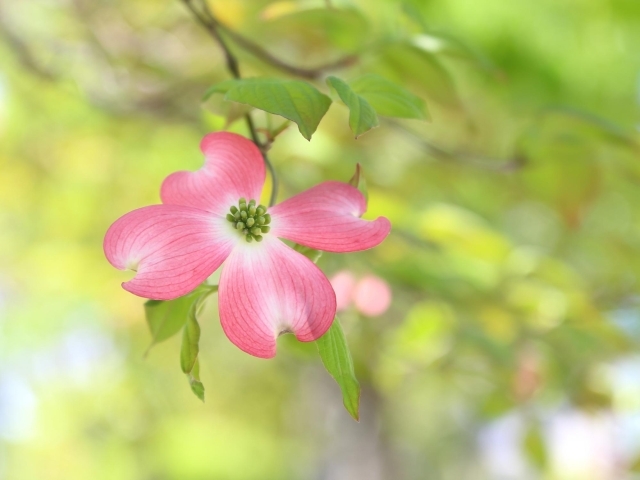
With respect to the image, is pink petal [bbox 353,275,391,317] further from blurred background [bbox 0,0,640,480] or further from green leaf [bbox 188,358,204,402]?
green leaf [bbox 188,358,204,402]

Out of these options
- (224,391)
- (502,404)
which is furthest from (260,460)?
(502,404)

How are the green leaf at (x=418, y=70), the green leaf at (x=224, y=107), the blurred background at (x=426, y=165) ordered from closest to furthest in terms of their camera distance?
the green leaf at (x=224, y=107) < the green leaf at (x=418, y=70) < the blurred background at (x=426, y=165)

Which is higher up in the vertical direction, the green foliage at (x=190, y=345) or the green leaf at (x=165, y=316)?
the green foliage at (x=190, y=345)

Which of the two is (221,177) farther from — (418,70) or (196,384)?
(418,70)

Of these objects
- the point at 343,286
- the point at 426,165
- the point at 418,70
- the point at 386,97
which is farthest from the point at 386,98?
the point at 426,165

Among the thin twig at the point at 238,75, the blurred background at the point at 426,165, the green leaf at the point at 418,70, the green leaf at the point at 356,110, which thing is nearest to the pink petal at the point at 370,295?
the blurred background at the point at 426,165

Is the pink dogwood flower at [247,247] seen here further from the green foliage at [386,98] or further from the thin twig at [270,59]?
the thin twig at [270,59]

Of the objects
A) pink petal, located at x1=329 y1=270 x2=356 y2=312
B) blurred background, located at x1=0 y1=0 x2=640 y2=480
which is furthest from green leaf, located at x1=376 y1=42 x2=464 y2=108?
pink petal, located at x1=329 y1=270 x2=356 y2=312
